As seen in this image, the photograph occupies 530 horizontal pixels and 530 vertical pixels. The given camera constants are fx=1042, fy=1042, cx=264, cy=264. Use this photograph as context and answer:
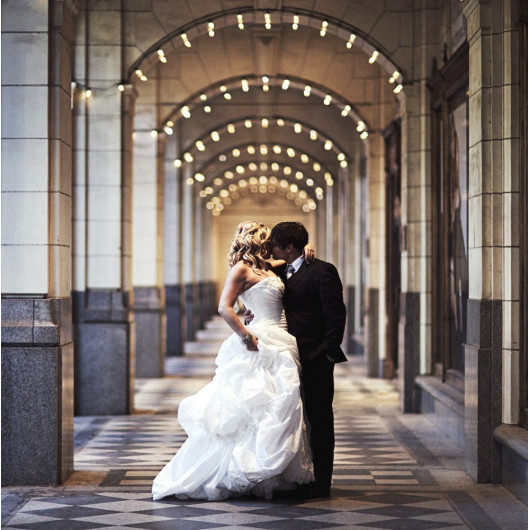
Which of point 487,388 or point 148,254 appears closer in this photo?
point 487,388

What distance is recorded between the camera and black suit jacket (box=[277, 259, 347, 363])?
6.59 meters

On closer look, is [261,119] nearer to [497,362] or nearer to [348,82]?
[348,82]

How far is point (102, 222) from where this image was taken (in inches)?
444

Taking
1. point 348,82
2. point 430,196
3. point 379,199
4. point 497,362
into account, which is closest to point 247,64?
point 348,82

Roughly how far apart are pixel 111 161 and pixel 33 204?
4.10 m

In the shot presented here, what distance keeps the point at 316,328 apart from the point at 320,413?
55cm

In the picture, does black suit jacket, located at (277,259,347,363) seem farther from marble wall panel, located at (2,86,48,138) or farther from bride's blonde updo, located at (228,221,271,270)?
marble wall panel, located at (2,86,48,138)

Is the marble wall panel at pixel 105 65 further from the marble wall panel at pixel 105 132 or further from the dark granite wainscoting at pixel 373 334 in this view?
the dark granite wainscoting at pixel 373 334

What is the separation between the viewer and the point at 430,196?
35.2 ft

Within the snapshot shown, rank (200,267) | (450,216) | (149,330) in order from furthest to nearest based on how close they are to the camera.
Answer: (200,267) < (149,330) < (450,216)

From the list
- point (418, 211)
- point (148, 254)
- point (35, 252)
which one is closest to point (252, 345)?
point (35, 252)

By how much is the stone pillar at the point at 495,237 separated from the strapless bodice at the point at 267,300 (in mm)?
1425

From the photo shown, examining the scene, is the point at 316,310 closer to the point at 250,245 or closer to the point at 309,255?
the point at 309,255

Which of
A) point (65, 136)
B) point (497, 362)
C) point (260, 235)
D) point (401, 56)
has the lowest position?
point (497, 362)
